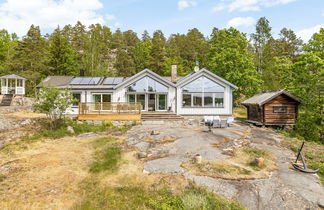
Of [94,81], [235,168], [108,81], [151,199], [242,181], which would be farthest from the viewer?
[108,81]

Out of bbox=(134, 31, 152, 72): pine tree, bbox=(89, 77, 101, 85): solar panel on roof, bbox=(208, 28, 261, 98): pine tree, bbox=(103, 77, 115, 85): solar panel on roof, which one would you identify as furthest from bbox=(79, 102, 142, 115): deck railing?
bbox=(134, 31, 152, 72): pine tree

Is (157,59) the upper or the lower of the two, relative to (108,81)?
upper

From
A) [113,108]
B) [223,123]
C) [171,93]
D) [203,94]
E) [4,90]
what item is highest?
[4,90]

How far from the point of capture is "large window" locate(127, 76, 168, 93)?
18.8m

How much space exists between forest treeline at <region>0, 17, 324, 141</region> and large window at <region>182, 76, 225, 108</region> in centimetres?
723

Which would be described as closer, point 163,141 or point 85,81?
point 163,141

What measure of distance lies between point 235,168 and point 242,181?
3.06 ft

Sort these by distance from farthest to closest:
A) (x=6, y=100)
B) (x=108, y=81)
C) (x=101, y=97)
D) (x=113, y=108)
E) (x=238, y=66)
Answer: (x=238, y=66), (x=6, y=100), (x=108, y=81), (x=101, y=97), (x=113, y=108)

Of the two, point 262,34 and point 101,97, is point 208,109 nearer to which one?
point 101,97

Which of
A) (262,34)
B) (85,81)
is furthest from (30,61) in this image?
(262,34)

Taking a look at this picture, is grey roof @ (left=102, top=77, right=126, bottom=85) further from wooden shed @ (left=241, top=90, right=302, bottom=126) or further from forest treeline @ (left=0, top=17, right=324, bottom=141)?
wooden shed @ (left=241, top=90, right=302, bottom=126)

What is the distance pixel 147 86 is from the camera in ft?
61.8

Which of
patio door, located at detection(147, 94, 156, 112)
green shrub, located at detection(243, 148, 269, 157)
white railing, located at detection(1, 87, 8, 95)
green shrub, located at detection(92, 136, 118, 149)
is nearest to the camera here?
green shrub, located at detection(243, 148, 269, 157)

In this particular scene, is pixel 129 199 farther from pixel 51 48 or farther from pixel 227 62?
pixel 51 48
